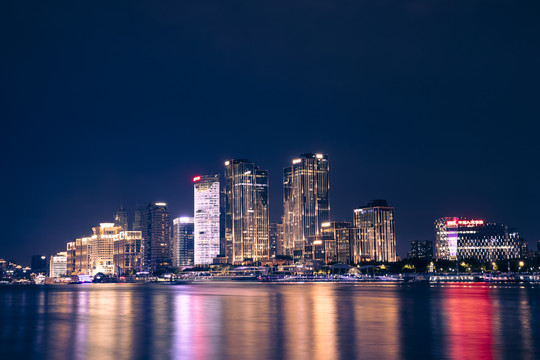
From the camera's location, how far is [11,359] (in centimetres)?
3941

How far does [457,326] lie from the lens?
56906mm

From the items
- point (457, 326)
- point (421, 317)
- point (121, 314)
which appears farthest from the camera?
point (121, 314)

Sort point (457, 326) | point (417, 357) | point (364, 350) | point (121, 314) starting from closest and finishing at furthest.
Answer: point (417, 357) < point (364, 350) < point (457, 326) < point (121, 314)

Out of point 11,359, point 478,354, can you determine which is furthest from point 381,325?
point 11,359

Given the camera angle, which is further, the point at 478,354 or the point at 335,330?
the point at 335,330

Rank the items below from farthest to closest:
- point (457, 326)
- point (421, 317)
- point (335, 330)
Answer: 1. point (421, 317)
2. point (457, 326)
3. point (335, 330)

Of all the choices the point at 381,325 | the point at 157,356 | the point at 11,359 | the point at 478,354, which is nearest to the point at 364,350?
the point at 478,354

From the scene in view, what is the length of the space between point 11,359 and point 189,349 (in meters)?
11.6

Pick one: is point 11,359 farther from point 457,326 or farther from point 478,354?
point 457,326

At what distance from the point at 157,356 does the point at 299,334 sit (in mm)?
14466

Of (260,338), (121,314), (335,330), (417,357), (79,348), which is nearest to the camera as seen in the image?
(417,357)

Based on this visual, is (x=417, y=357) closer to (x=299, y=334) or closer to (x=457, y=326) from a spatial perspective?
(x=299, y=334)

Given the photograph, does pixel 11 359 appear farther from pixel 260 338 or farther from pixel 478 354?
pixel 478 354

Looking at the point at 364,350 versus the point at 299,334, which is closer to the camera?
the point at 364,350
